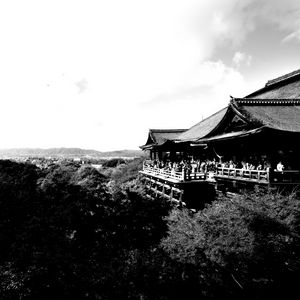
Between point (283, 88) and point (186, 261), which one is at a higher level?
point (283, 88)

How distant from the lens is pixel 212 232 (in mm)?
9477

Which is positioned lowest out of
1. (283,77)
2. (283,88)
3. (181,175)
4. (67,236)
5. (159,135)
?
(67,236)

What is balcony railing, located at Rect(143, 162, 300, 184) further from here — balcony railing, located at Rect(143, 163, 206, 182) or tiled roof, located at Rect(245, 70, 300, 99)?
tiled roof, located at Rect(245, 70, 300, 99)

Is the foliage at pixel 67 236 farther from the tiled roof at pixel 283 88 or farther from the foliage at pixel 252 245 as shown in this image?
the tiled roof at pixel 283 88

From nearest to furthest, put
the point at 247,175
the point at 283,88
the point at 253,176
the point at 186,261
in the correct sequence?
the point at 186,261, the point at 253,176, the point at 247,175, the point at 283,88

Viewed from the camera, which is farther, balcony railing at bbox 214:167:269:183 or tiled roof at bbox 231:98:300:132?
tiled roof at bbox 231:98:300:132

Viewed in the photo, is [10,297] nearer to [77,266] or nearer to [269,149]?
[77,266]

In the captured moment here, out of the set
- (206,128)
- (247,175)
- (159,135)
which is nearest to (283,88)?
(206,128)

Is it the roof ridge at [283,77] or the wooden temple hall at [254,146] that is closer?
the wooden temple hall at [254,146]

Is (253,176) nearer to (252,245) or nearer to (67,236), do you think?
(252,245)

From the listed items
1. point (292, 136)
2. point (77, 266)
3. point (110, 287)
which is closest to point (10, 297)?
point (77, 266)

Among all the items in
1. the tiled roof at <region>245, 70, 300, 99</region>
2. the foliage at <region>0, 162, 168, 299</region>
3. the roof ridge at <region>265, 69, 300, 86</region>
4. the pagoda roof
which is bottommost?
the foliage at <region>0, 162, 168, 299</region>

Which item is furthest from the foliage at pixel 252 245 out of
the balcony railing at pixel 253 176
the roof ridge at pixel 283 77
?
the roof ridge at pixel 283 77

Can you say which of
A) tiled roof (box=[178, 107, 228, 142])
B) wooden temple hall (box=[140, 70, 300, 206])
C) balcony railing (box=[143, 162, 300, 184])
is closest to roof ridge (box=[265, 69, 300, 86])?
wooden temple hall (box=[140, 70, 300, 206])
